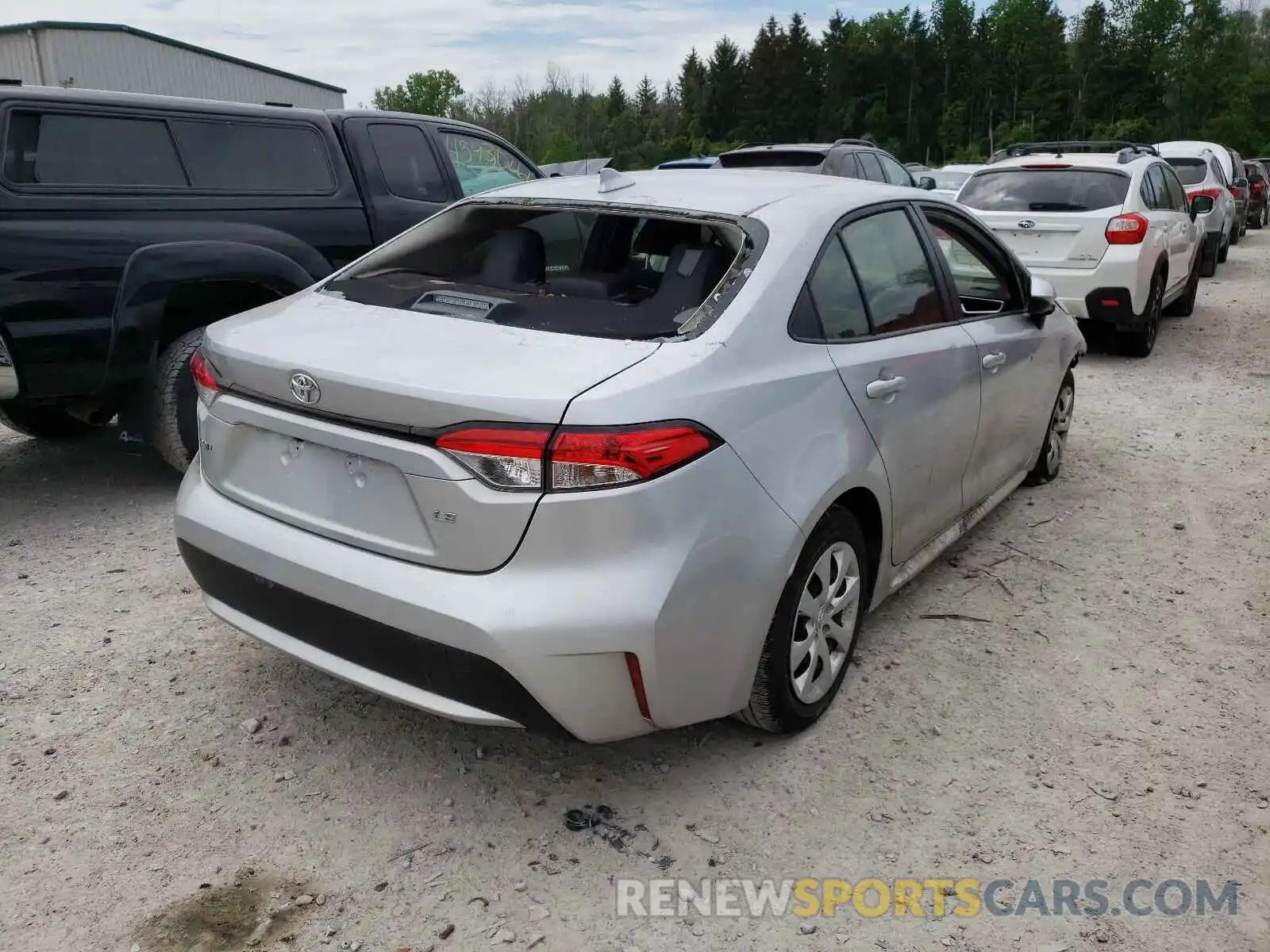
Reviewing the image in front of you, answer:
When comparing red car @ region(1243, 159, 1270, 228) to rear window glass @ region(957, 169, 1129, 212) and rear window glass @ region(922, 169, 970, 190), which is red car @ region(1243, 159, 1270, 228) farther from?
rear window glass @ region(957, 169, 1129, 212)

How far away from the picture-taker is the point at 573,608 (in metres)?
2.36

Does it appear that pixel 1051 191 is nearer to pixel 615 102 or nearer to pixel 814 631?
pixel 814 631

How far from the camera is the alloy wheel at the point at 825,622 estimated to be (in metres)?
3.01

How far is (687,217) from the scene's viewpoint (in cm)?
312

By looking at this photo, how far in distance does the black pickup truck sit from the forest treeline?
2261 inches

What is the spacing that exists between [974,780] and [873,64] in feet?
298

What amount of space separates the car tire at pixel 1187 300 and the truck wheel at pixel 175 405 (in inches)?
387

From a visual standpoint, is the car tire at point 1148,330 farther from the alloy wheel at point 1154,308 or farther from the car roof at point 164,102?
the car roof at point 164,102

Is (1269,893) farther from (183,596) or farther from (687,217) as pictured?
(183,596)

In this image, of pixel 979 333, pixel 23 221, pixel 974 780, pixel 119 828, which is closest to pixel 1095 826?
pixel 974 780

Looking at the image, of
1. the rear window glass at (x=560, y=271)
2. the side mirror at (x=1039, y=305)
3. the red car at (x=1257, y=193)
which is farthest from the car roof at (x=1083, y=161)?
the red car at (x=1257, y=193)

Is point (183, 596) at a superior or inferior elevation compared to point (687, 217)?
inferior

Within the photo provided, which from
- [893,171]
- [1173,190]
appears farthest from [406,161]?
[893,171]

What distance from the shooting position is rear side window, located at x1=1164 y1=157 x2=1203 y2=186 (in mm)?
15016
